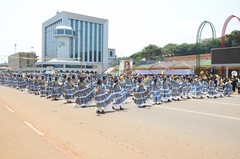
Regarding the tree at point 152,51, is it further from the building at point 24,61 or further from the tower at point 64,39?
the building at point 24,61

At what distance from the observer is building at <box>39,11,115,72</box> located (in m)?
90.1

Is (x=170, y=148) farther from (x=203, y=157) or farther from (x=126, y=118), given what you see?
(x=126, y=118)

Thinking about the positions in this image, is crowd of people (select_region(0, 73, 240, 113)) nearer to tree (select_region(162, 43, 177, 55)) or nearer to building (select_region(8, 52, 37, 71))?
tree (select_region(162, 43, 177, 55))

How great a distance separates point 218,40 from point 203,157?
67.1 meters

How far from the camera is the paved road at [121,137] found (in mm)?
6031

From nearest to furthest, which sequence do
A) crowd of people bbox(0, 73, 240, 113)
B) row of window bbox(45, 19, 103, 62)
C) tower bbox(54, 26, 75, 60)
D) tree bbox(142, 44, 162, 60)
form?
crowd of people bbox(0, 73, 240, 113) < tower bbox(54, 26, 75, 60) < tree bbox(142, 44, 162, 60) < row of window bbox(45, 19, 103, 62)

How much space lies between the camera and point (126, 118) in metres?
10.6

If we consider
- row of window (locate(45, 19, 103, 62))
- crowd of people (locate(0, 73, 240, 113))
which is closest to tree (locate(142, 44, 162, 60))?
row of window (locate(45, 19, 103, 62))

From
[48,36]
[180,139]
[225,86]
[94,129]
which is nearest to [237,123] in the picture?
[180,139]

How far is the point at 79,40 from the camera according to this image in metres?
97.4

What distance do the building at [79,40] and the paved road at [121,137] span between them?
248ft

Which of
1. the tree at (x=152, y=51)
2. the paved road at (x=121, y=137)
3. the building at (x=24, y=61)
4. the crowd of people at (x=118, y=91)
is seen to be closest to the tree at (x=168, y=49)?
the tree at (x=152, y=51)

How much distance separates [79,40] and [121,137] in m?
92.7

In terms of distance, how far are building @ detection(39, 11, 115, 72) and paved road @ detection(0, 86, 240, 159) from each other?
2970 inches
